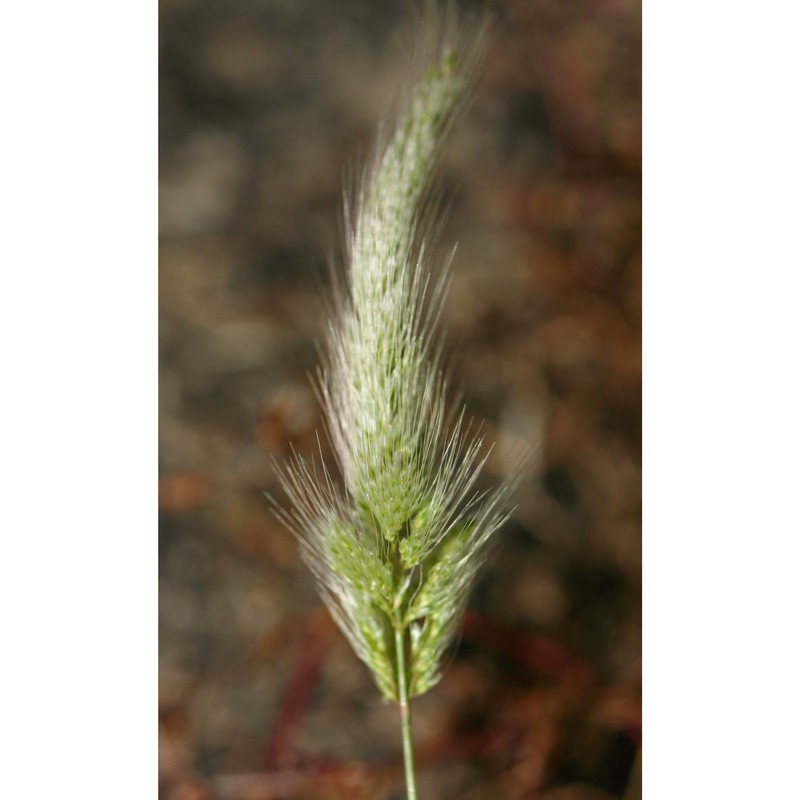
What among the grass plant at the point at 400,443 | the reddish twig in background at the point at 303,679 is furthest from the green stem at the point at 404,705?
the reddish twig in background at the point at 303,679

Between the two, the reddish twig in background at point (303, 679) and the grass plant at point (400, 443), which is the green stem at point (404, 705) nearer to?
the grass plant at point (400, 443)

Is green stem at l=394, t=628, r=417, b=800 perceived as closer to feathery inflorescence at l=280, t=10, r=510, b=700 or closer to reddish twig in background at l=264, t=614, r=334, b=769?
feathery inflorescence at l=280, t=10, r=510, b=700

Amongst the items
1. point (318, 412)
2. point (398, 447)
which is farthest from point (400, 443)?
point (318, 412)

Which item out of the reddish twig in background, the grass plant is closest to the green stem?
the grass plant

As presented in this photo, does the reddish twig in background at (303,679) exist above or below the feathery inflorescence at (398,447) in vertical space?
below
